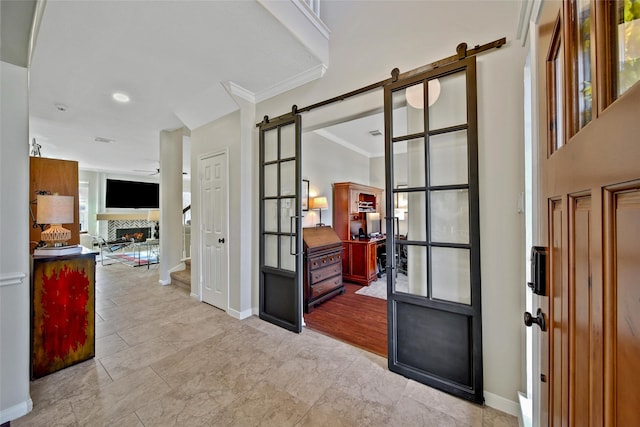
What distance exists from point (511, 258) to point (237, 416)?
6.83ft

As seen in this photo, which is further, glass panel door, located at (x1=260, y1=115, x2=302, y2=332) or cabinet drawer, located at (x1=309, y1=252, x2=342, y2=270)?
cabinet drawer, located at (x1=309, y1=252, x2=342, y2=270)

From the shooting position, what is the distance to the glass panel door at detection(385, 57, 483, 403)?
1718 millimetres

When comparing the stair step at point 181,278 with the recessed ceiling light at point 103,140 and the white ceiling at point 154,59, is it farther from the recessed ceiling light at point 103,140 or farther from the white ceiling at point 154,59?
the recessed ceiling light at point 103,140

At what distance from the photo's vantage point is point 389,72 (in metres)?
2.13

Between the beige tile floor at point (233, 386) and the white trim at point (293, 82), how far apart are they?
2.76 metres

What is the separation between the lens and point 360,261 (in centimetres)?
459

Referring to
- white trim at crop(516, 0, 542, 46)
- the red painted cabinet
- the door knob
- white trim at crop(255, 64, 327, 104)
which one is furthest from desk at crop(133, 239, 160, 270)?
white trim at crop(516, 0, 542, 46)

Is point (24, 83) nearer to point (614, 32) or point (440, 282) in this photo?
point (614, 32)

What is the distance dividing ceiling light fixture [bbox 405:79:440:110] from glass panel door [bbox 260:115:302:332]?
1193mm

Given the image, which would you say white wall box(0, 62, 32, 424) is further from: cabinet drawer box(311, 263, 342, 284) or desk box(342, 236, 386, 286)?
desk box(342, 236, 386, 286)

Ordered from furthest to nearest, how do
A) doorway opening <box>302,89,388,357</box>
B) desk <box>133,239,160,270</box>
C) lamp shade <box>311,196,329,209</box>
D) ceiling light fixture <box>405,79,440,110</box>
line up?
desk <box>133,239,160,270</box> → lamp shade <box>311,196,329,209</box> → doorway opening <box>302,89,388,357</box> → ceiling light fixture <box>405,79,440,110</box>

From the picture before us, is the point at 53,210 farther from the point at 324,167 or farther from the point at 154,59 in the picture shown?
the point at 324,167

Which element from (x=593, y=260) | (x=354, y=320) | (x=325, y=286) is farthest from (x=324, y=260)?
→ (x=593, y=260)

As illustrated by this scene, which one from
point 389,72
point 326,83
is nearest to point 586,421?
point 389,72
